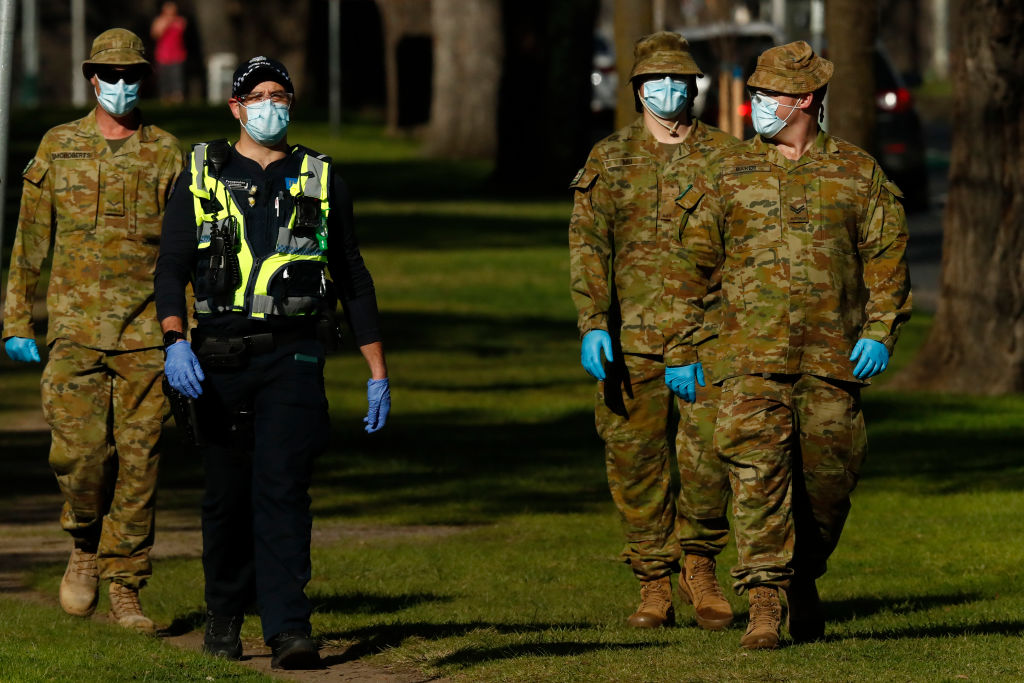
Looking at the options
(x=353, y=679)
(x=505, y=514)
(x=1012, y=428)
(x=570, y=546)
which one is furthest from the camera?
(x=1012, y=428)

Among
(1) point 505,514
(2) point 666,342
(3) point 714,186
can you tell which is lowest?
(1) point 505,514

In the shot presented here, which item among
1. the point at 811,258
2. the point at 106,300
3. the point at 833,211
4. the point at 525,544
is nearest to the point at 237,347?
the point at 106,300

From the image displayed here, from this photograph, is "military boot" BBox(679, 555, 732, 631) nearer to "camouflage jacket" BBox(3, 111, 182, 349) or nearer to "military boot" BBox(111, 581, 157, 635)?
"military boot" BBox(111, 581, 157, 635)

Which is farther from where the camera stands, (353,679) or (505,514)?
(505,514)

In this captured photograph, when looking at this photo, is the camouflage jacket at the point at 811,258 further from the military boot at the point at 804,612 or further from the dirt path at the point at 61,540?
the dirt path at the point at 61,540

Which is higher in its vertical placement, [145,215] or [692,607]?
[145,215]

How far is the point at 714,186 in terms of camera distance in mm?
8156

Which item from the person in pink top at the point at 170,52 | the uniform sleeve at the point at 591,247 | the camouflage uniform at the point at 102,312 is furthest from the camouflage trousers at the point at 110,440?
the person in pink top at the point at 170,52

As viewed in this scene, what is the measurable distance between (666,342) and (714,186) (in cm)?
81

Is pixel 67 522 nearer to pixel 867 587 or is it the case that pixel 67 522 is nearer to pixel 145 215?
pixel 145 215

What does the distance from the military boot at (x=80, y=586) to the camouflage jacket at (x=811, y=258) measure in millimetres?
2760

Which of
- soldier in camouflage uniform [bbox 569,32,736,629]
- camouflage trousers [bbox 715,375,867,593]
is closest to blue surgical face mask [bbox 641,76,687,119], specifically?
soldier in camouflage uniform [bbox 569,32,736,629]

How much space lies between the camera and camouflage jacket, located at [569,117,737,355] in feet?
28.7

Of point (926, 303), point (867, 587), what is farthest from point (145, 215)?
point (926, 303)
